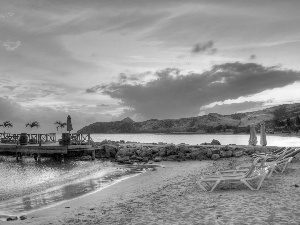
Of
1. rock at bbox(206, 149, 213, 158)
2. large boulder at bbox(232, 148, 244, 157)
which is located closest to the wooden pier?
rock at bbox(206, 149, 213, 158)

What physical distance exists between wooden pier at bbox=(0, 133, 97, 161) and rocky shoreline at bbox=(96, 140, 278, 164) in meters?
2.42

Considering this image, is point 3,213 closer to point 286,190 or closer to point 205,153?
point 286,190

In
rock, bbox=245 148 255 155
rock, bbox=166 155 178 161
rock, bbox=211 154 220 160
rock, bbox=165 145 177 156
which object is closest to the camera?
Answer: rock, bbox=245 148 255 155

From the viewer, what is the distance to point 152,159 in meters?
30.3

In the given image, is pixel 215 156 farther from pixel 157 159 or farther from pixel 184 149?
pixel 157 159

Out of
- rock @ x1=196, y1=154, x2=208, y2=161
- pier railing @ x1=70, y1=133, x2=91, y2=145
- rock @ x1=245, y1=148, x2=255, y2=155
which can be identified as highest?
pier railing @ x1=70, y1=133, x2=91, y2=145

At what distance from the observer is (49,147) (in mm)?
33500

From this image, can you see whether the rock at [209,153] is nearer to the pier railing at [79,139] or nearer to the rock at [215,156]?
Answer: the rock at [215,156]

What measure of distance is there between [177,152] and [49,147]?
1306 cm

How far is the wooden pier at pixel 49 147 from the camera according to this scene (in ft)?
109

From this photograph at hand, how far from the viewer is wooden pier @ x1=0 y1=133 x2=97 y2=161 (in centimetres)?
3338

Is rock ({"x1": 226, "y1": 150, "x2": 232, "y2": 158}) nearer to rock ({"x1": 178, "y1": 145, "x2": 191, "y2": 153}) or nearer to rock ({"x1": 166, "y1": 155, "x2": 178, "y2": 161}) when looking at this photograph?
rock ({"x1": 178, "y1": 145, "x2": 191, "y2": 153})

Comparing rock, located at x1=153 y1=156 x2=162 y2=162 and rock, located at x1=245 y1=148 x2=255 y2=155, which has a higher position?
rock, located at x1=245 y1=148 x2=255 y2=155

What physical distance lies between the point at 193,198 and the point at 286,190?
2807 mm
